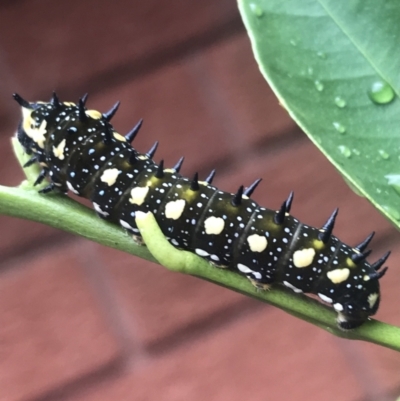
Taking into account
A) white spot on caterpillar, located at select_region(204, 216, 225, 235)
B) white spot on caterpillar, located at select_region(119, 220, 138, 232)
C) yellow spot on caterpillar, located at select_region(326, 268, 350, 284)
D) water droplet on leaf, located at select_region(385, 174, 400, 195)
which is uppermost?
water droplet on leaf, located at select_region(385, 174, 400, 195)

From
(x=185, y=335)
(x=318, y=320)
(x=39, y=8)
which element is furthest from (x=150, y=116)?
(x=318, y=320)

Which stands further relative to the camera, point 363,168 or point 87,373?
point 87,373

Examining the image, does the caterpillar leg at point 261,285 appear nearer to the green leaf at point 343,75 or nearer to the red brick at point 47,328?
the green leaf at point 343,75

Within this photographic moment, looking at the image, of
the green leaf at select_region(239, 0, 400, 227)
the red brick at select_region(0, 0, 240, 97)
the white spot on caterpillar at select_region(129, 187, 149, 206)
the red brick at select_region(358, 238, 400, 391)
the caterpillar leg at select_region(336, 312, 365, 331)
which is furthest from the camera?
the red brick at select_region(358, 238, 400, 391)

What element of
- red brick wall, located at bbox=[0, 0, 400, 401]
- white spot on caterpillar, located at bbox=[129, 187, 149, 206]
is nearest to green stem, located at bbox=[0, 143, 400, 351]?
white spot on caterpillar, located at bbox=[129, 187, 149, 206]

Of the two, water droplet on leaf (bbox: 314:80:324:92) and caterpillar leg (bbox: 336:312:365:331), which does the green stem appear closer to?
caterpillar leg (bbox: 336:312:365:331)

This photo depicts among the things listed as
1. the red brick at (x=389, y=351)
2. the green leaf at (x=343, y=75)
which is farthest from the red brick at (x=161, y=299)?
the green leaf at (x=343, y=75)

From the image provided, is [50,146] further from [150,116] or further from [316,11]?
[150,116]
